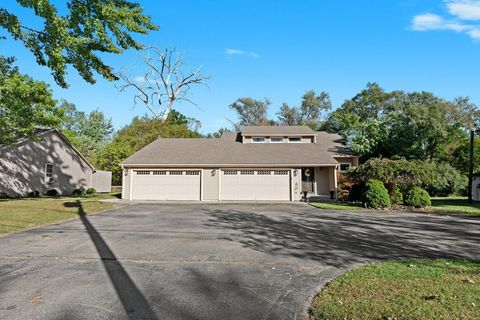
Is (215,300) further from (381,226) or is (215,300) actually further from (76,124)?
(76,124)

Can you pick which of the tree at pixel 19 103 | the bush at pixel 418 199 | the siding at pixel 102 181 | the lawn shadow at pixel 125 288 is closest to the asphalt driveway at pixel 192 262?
the lawn shadow at pixel 125 288

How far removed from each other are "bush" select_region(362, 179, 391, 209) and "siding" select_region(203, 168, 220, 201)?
31.8ft

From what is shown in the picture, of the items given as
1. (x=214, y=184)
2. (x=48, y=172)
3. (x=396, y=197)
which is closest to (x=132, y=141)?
(x=48, y=172)

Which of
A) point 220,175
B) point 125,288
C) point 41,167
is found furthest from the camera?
point 41,167

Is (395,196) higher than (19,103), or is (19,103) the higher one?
(19,103)

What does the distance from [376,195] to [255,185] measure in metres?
8.08

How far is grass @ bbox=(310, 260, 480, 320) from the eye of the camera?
3.88 metres

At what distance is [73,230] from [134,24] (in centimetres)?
801

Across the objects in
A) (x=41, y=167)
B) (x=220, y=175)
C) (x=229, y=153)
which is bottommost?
(x=220, y=175)

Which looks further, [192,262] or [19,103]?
[19,103]

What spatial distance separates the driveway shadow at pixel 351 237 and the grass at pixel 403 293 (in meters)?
1.07

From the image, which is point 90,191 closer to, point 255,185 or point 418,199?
point 255,185

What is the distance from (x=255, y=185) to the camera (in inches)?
897

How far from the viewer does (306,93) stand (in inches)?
2211
